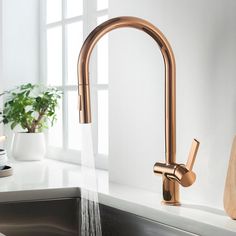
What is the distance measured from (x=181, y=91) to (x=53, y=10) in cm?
120

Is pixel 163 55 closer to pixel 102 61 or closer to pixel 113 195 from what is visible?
pixel 113 195

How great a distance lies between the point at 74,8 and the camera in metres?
2.14

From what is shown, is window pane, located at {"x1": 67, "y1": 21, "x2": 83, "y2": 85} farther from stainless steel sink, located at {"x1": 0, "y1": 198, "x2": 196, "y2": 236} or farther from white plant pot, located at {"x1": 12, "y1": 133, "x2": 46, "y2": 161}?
stainless steel sink, located at {"x1": 0, "y1": 198, "x2": 196, "y2": 236}

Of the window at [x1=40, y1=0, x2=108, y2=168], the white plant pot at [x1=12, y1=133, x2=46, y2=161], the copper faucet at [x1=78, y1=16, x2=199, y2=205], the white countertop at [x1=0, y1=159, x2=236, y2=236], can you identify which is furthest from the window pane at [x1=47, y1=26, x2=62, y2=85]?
the copper faucet at [x1=78, y1=16, x2=199, y2=205]

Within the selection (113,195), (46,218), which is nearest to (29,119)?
(46,218)

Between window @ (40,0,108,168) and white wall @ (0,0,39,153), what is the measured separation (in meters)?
0.04

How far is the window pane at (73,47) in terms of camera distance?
6.97 feet

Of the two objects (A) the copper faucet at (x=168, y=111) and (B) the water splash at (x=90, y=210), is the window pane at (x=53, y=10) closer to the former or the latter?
(B) the water splash at (x=90, y=210)

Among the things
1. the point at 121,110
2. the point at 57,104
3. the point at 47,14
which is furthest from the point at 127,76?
the point at 47,14

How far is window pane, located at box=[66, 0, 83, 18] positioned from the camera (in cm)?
211

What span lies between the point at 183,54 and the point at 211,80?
12 centimetres

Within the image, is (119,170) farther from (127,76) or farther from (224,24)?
(224,24)


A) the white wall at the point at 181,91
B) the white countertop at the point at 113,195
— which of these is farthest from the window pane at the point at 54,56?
the white wall at the point at 181,91

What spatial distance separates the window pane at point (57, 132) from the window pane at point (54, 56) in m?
0.12
